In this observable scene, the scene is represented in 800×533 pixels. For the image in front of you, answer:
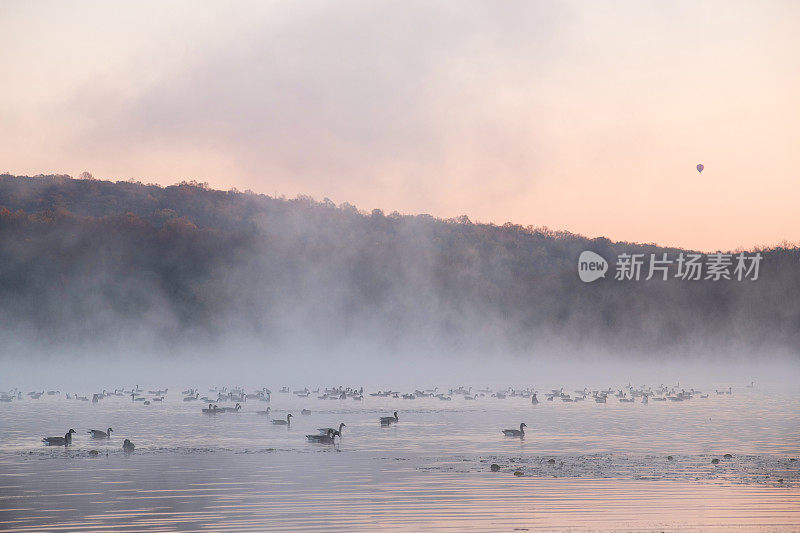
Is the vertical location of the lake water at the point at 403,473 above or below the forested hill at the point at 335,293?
below

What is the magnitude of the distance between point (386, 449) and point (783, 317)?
84157 millimetres

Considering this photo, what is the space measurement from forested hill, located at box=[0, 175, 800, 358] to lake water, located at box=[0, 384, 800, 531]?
2328 inches

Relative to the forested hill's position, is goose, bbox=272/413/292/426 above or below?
below

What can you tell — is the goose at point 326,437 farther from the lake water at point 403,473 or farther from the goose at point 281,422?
the goose at point 281,422

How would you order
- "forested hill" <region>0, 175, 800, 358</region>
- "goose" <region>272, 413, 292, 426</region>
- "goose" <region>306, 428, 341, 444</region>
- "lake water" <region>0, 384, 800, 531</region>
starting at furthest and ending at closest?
1. "forested hill" <region>0, 175, 800, 358</region>
2. "goose" <region>272, 413, 292, 426</region>
3. "goose" <region>306, 428, 341, 444</region>
4. "lake water" <region>0, 384, 800, 531</region>

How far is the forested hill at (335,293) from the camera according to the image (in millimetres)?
100875

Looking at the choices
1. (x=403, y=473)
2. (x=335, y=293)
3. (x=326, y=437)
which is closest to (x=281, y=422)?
(x=326, y=437)

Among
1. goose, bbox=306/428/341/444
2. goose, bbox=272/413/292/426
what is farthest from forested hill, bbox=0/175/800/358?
goose, bbox=306/428/341/444

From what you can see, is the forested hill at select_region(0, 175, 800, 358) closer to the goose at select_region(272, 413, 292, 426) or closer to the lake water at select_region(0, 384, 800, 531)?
the lake water at select_region(0, 384, 800, 531)

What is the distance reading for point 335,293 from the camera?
112 meters

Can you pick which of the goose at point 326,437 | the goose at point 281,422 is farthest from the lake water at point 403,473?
Answer: the goose at point 326,437

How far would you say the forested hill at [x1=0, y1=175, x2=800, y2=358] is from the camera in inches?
3971

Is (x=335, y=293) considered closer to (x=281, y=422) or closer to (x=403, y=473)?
(x=281, y=422)

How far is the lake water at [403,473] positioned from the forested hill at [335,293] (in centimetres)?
5913
